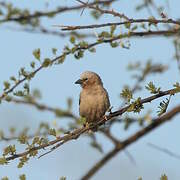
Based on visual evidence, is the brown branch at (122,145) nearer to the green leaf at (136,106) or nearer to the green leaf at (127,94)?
the green leaf at (136,106)

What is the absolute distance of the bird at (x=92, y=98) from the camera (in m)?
8.00

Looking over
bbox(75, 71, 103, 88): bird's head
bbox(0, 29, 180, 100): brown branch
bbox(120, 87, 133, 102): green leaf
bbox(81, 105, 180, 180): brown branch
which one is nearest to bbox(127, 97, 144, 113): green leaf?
bbox(120, 87, 133, 102): green leaf

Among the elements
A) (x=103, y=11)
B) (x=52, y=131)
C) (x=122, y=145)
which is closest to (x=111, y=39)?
(x=103, y=11)

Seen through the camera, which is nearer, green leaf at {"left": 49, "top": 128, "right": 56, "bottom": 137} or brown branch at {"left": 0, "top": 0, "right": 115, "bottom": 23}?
brown branch at {"left": 0, "top": 0, "right": 115, "bottom": 23}

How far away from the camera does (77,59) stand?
4031mm

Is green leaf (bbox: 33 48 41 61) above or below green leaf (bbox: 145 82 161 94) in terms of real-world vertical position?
above

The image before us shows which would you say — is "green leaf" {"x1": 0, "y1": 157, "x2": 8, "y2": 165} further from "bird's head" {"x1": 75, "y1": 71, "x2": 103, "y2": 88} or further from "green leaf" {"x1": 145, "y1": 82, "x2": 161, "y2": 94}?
"bird's head" {"x1": 75, "y1": 71, "x2": 103, "y2": 88}

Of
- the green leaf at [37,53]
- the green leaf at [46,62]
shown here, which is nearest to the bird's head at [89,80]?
the green leaf at [37,53]

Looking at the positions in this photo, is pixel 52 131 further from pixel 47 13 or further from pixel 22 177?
pixel 47 13

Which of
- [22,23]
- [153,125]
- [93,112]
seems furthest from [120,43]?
[93,112]

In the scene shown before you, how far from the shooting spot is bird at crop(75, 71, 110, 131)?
8000mm

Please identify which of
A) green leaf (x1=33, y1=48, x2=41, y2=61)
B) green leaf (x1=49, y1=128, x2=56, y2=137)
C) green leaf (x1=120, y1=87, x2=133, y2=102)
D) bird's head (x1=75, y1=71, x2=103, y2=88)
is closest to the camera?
green leaf (x1=33, y1=48, x2=41, y2=61)

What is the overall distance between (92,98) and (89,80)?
0.83m

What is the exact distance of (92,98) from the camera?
8.20 meters
